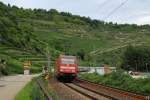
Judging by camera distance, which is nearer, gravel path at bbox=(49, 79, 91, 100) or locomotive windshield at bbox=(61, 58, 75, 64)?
gravel path at bbox=(49, 79, 91, 100)

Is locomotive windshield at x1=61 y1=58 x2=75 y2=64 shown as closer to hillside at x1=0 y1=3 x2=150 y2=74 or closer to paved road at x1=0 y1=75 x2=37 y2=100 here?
paved road at x1=0 y1=75 x2=37 y2=100

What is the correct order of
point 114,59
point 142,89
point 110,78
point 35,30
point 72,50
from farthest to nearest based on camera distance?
1. point 35,30
2. point 72,50
3. point 114,59
4. point 110,78
5. point 142,89

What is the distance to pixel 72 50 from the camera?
518ft

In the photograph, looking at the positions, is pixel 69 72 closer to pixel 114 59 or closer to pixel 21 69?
pixel 21 69

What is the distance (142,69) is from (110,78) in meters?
82.6

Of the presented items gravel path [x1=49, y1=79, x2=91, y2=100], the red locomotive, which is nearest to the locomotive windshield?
the red locomotive

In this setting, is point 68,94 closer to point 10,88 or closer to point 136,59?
point 10,88

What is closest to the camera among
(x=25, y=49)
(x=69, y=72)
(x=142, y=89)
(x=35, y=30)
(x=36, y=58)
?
(x=142, y=89)

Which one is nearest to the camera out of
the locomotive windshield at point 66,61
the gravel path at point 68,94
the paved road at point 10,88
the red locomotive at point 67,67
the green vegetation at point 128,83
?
the paved road at point 10,88

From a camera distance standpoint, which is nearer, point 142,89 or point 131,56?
point 142,89

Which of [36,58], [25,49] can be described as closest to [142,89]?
[36,58]

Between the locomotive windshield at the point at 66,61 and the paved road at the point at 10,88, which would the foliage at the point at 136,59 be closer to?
the locomotive windshield at the point at 66,61

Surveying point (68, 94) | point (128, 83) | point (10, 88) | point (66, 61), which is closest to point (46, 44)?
point (66, 61)

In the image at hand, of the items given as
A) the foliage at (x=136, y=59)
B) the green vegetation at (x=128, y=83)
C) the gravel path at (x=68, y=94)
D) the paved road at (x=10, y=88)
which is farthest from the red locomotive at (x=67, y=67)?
the foliage at (x=136, y=59)
